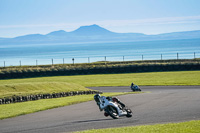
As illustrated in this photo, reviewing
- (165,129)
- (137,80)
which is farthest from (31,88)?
(137,80)

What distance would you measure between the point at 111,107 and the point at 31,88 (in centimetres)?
1323

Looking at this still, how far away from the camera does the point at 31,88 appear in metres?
28.4

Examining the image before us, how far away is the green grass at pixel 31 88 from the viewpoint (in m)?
25.7

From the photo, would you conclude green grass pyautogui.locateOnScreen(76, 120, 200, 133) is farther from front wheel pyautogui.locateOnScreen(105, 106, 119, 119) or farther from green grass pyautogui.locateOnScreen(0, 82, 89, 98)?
green grass pyautogui.locateOnScreen(0, 82, 89, 98)

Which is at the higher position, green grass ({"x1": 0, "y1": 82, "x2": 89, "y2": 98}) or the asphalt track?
green grass ({"x1": 0, "y1": 82, "x2": 89, "y2": 98})

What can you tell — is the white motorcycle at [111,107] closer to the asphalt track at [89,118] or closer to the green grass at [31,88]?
the asphalt track at [89,118]

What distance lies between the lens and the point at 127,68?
5591 centimetres

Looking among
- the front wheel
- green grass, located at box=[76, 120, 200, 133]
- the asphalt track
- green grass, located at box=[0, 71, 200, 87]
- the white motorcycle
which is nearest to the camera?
green grass, located at box=[76, 120, 200, 133]

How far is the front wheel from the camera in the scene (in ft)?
53.1

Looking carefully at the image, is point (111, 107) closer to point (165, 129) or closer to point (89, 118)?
point (89, 118)

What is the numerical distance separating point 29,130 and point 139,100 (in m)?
10.7

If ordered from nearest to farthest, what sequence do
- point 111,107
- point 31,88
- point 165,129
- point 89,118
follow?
point 165,129 → point 111,107 → point 89,118 → point 31,88

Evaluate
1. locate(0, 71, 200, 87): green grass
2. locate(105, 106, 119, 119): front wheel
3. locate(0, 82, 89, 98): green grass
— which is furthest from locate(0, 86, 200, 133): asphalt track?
locate(0, 71, 200, 87): green grass

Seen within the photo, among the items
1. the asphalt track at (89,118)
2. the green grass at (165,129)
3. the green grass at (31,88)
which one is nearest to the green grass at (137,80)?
the green grass at (31,88)
